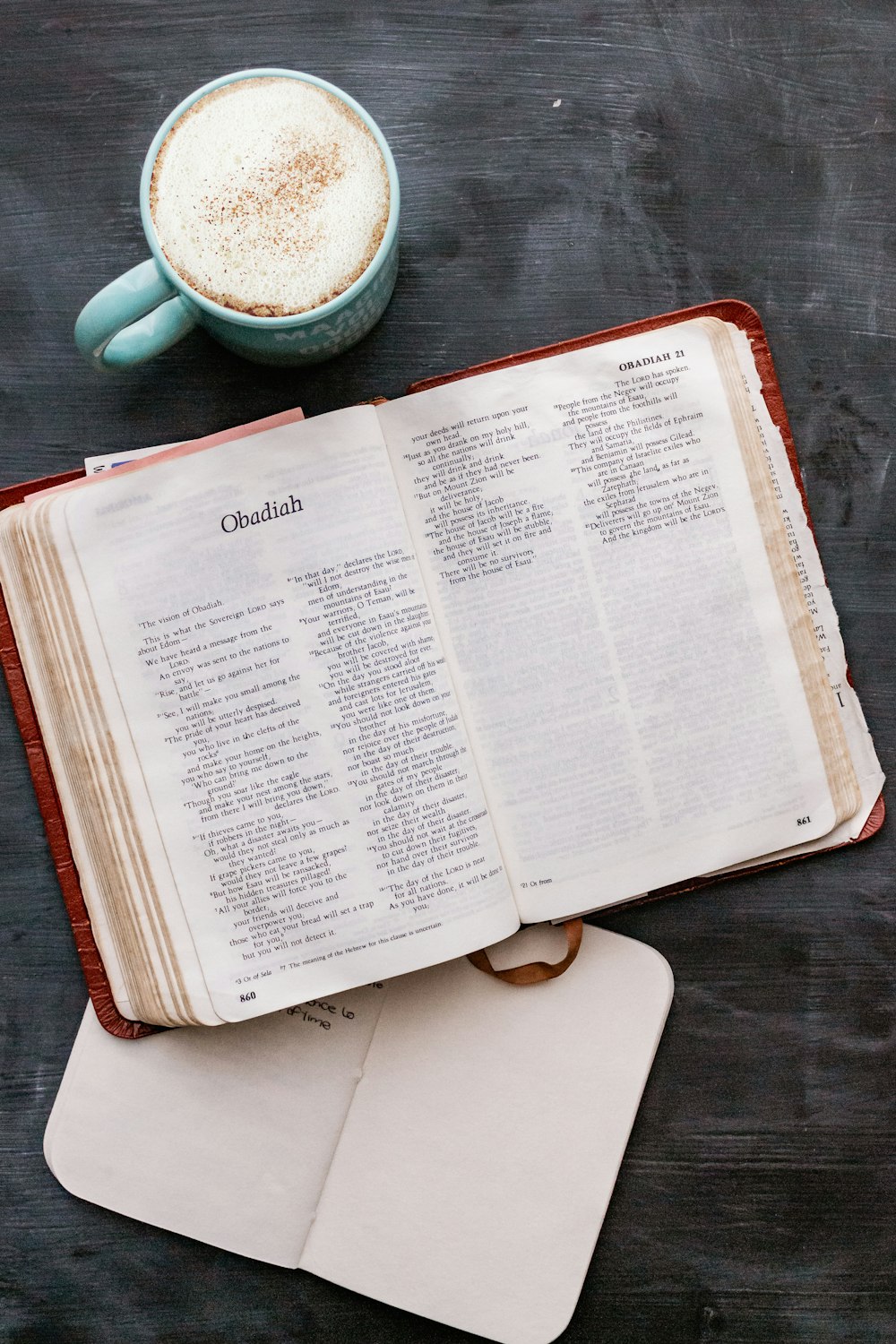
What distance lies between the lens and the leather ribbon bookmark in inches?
22.0

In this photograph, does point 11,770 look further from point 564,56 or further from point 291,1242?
point 564,56

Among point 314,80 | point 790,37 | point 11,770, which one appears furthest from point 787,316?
point 11,770

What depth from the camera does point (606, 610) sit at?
1.81ft

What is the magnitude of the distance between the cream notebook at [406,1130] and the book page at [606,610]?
8 cm

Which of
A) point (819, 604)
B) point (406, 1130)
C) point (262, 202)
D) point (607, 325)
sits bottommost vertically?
point (406, 1130)

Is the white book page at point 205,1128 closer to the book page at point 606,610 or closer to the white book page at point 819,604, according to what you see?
the book page at point 606,610

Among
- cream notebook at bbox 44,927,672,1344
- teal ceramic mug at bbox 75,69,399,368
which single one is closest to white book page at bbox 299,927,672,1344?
cream notebook at bbox 44,927,672,1344

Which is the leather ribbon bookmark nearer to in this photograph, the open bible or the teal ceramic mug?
A: the open bible

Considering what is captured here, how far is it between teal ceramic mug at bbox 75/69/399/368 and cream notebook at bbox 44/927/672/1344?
0.37 meters

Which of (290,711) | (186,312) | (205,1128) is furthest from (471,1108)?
(186,312)

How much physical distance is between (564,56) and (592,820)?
0.46m

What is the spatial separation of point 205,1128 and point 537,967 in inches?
8.8

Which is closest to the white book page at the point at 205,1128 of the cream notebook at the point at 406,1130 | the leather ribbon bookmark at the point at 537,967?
the cream notebook at the point at 406,1130

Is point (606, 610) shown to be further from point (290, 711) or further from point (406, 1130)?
point (406, 1130)
